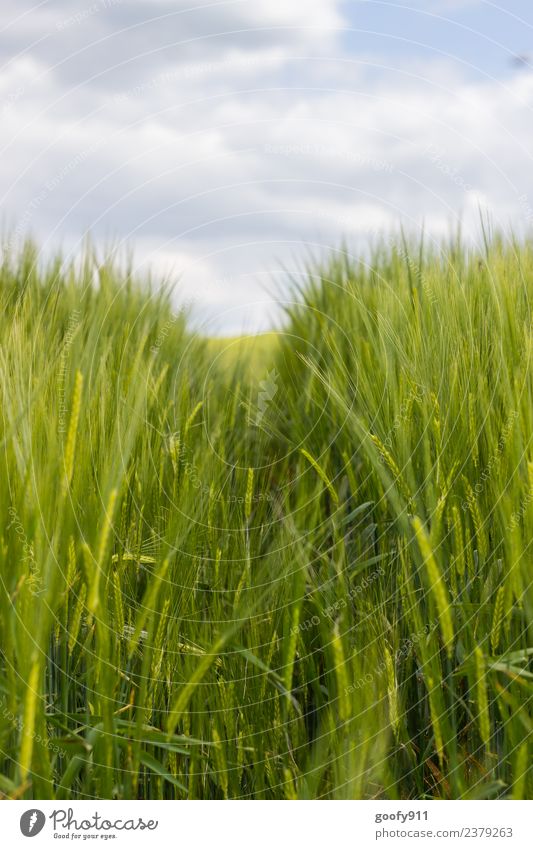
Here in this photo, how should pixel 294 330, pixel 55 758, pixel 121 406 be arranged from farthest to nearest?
pixel 294 330
pixel 121 406
pixel 55 758

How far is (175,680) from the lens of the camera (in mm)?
890

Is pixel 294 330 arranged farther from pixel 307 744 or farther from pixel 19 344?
pixel 307 744

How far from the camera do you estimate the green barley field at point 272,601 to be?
0.75m

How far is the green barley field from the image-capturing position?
29.7 inches
